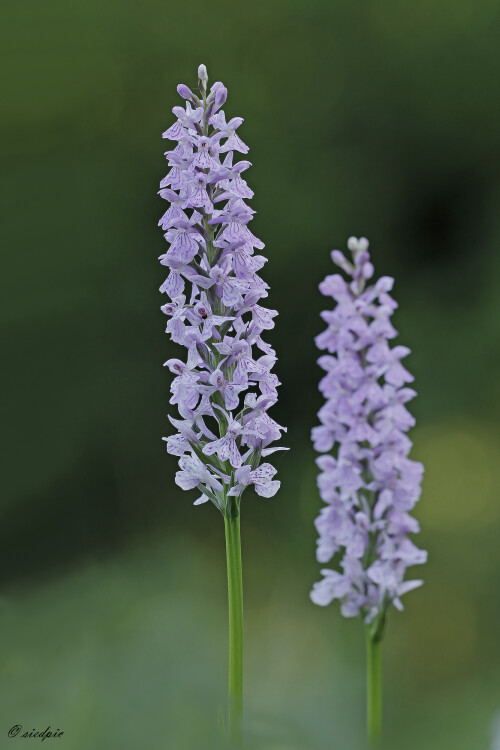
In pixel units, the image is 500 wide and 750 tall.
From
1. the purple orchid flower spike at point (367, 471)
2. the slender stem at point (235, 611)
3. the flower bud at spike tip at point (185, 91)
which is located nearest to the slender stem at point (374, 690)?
the purple orchid flower spike at point (367, 471)

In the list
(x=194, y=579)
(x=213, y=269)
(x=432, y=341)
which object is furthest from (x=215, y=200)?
(x=432, y=341)

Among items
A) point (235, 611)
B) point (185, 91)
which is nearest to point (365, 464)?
point (235, 611)

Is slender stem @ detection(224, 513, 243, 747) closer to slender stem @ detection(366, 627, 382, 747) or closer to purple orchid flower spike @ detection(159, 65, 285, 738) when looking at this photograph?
purple orchid flower spike @ detection(159, 65, 285, 738)

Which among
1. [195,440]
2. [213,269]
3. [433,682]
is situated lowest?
[433,682]

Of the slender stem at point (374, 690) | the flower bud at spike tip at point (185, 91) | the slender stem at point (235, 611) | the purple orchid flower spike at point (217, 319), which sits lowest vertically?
the slender stem at point (374, 690)

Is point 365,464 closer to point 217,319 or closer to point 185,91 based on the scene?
point 217,319

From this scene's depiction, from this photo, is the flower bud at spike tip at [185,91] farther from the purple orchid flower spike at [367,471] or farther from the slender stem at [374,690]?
the slender stem at [374,690]

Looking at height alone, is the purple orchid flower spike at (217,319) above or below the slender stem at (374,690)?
above

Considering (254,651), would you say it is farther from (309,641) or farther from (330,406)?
(330,406)
